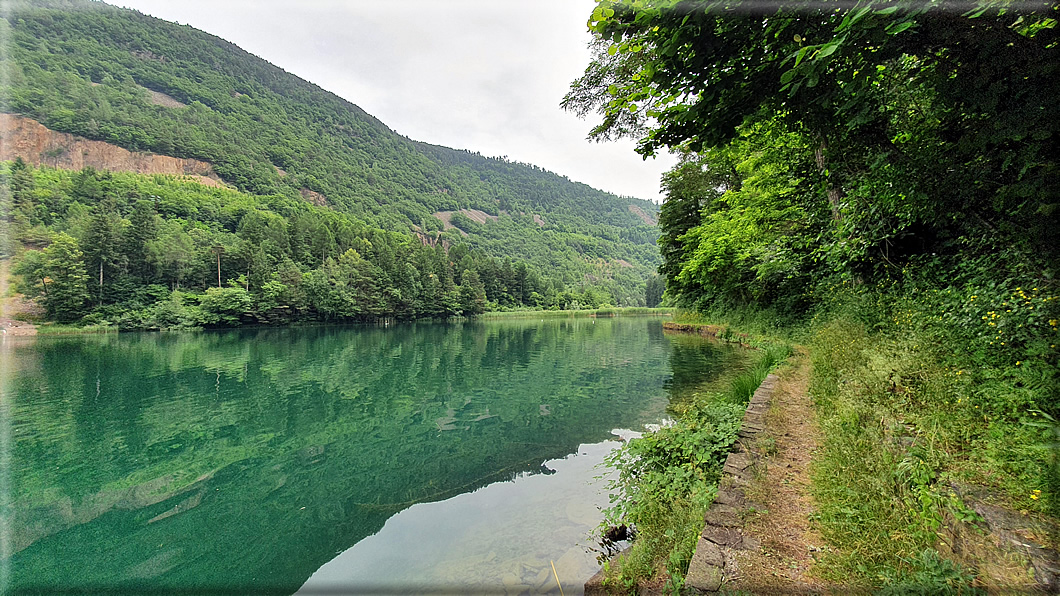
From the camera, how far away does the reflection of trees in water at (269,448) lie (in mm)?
5031

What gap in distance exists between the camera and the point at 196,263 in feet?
171

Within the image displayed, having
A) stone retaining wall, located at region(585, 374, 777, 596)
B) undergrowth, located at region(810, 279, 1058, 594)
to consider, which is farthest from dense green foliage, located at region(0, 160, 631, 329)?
undergrowth, located at region(810, 279, 1058, 594)

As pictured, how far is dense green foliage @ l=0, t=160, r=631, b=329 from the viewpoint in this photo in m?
44.5

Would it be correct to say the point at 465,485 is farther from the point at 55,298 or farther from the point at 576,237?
the point at 576,237

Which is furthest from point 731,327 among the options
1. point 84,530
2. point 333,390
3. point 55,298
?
point 55,298

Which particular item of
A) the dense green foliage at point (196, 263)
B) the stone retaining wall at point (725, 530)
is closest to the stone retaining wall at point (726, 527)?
the stone retaining wall at point (725, 530)

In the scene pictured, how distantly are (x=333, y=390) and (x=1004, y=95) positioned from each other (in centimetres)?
1535

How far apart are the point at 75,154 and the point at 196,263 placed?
8155 cm

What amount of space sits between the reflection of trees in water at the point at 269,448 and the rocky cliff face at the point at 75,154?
115465 mm

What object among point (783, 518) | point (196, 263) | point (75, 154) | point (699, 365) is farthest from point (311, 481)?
point (75, 154)

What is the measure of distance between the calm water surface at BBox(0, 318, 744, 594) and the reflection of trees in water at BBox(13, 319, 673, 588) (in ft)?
0.13

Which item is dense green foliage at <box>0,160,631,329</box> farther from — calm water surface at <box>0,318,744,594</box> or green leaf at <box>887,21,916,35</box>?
green leaf at <box>887,21,916,35</box>

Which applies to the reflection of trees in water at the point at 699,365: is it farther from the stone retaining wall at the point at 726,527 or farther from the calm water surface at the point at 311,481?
the stone retaining wall at the point at 726,527

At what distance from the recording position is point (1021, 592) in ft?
5.80
